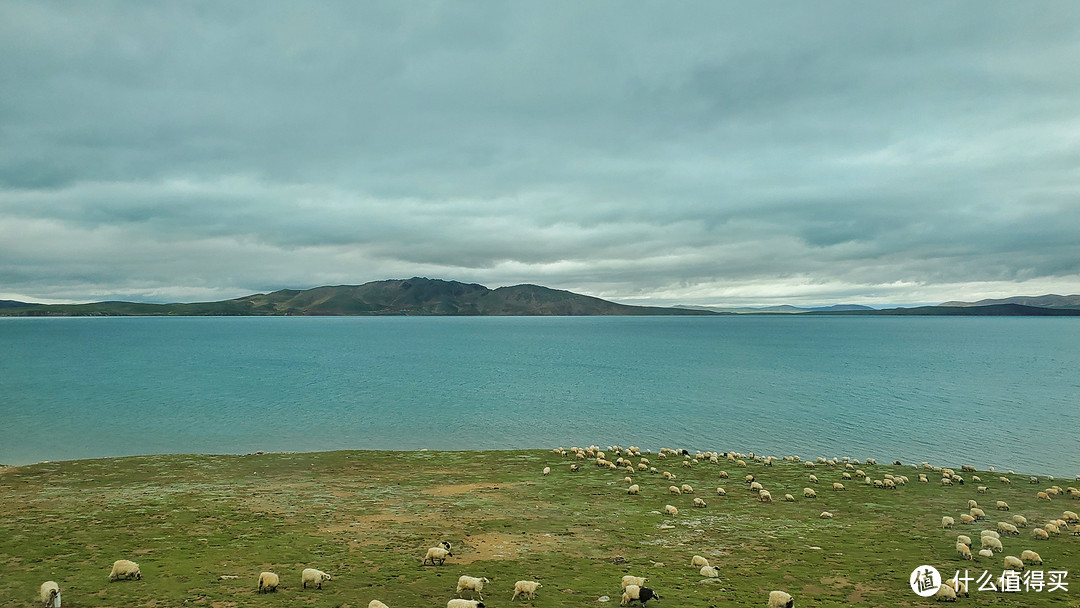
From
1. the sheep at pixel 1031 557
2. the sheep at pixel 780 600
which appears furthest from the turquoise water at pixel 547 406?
the sheep at pixel 780 600

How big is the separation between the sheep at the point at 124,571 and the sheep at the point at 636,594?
15611 millimetres

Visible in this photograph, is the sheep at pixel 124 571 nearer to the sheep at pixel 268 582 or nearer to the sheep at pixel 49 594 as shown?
the sheep at pixel 49 594

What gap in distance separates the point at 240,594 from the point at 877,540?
24238 mm

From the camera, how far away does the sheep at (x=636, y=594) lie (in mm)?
16344

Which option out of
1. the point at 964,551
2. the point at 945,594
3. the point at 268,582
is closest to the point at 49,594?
the point at 268,582

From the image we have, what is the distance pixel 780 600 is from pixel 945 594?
18.4 feet

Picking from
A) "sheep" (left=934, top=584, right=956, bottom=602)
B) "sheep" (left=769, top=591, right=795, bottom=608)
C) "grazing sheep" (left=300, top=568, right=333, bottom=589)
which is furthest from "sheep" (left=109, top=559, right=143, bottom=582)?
"sheep" (left=934, top=584, right=956, bottom=602)

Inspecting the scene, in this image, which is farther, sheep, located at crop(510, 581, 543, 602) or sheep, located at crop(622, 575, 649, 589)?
sheep, located at crop(622, 575, 649, 589)

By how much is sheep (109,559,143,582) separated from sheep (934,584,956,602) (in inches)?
998

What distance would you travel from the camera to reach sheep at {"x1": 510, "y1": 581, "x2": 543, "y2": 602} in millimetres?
16812

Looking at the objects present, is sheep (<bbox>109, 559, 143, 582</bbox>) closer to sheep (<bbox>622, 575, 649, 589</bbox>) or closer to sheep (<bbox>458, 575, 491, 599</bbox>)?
sheep (<bbox>458, 575, 491, 599</bbox>)

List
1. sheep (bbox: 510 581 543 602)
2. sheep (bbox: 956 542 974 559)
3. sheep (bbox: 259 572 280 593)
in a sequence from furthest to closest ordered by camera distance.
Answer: sheep (bbox: 956 542 974 559) < sheep (bbox: 259 572 280 593) < sheep (bbox: 510 581 543 602)

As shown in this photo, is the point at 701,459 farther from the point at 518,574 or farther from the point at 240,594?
the point at 240,594

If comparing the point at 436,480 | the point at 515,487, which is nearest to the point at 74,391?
the point at 436,480
